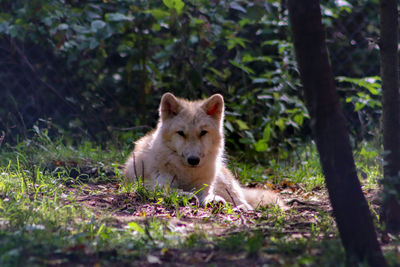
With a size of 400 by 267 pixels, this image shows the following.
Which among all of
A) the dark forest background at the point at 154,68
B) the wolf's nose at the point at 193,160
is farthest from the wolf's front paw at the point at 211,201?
the dark forest background at the point at 154,68

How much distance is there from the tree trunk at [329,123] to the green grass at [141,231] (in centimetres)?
16

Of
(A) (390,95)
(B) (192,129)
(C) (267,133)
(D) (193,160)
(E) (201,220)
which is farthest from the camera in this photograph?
(C) (267,133)

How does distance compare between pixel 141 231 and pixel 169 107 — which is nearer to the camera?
pixel 141 231

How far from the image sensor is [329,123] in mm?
2064

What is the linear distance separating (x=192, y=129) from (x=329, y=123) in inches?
90.4

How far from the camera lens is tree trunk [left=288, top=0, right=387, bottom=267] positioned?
2055 mm

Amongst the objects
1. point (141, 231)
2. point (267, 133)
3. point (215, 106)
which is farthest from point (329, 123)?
point (267, 133)

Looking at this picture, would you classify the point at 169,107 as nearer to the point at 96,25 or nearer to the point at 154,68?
the point at 96,25

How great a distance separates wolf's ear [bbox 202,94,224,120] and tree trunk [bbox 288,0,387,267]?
2.41 m

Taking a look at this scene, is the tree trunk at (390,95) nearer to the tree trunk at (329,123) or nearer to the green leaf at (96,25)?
the tree trunk at (329,123)

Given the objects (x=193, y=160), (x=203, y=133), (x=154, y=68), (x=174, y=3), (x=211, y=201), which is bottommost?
(x=211, y=201)

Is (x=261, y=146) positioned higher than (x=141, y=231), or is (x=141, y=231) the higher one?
(x=141, y=231)

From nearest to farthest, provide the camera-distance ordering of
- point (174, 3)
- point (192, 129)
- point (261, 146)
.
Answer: point (192, 129)
point (174, 3)
point (261, 146)

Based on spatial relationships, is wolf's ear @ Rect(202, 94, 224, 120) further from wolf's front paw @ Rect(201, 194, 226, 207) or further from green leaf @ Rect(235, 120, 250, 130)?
green leaf @ Rect(235, 120, 250, 130)
